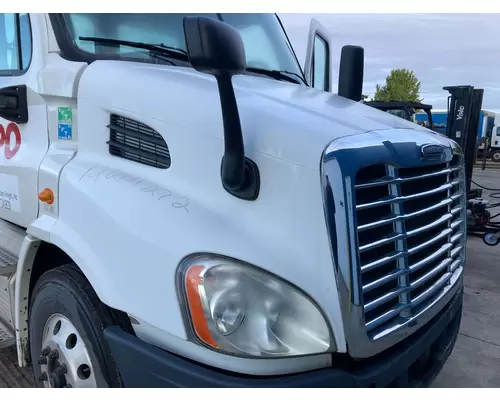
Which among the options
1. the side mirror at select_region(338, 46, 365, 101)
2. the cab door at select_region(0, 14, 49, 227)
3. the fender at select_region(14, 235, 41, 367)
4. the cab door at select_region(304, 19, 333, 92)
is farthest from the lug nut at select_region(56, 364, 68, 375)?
the cab door at select_region(304, 19, 333, 92)

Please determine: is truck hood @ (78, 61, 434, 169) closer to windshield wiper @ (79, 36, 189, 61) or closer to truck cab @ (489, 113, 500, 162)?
windshield wiper @ (79, 36, 189, 61)

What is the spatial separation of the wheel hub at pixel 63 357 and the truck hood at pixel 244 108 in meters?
1.02

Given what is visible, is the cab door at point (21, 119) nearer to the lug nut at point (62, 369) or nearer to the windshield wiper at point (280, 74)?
the lug nut at point (62, 369)

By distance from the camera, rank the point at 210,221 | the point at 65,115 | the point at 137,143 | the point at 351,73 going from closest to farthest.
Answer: the point at 210,221, the point at 137,143, the point at 65,115, the point at 351,73

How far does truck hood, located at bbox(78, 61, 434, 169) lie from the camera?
192 cm

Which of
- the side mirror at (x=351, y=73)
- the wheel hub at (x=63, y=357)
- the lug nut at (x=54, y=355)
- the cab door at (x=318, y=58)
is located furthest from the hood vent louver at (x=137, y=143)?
the cab door at (x=318, y=58)

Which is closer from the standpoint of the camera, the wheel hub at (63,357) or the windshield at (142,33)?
the wheel hub at (63,357)

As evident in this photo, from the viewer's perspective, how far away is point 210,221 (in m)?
1.89

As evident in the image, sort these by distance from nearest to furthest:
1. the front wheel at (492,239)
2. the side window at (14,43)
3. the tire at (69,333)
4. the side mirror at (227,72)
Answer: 1. the side mirror at (227,72)
2. the tire at (69,333)
3. the side window at (14,43)
4. the front wheel at (492,239)

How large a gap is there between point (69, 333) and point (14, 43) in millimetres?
1685

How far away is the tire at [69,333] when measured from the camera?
2.12 m

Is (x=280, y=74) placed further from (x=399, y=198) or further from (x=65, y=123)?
(x=399, y=198)

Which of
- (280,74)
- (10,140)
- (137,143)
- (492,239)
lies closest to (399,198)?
(137,143)

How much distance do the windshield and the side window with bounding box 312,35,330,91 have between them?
0.97 metres
